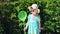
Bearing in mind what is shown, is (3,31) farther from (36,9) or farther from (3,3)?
(36,9)

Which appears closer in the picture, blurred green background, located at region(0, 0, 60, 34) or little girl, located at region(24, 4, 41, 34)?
little girl, located at region(24, 4, 41, 34)

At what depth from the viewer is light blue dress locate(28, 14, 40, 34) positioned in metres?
8.82

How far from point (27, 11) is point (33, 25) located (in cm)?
82

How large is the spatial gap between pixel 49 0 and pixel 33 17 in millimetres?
957

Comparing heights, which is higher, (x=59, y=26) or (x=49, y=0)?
(x=49, y=0)

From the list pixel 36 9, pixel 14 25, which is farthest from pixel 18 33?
pixel 36 9

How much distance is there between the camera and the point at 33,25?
886 centimetres

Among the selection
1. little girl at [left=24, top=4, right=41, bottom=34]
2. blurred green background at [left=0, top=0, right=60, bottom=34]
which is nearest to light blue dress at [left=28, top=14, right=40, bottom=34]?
little girl at [left=24, top=4, right=41, bottom=34]

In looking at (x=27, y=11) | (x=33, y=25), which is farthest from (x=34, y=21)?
(x=27, y=11)

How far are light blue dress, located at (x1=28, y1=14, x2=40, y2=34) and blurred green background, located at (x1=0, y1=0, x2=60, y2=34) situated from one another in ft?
1.83

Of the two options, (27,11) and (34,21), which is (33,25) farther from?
(27,11)

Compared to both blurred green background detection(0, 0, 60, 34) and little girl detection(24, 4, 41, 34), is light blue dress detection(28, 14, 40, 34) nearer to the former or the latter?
little girl detection(24, 4, 41, 34)

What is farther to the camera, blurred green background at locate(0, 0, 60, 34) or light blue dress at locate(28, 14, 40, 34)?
blurred green background at locate(0, 0, 60, 34)

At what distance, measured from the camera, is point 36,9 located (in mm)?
8805
